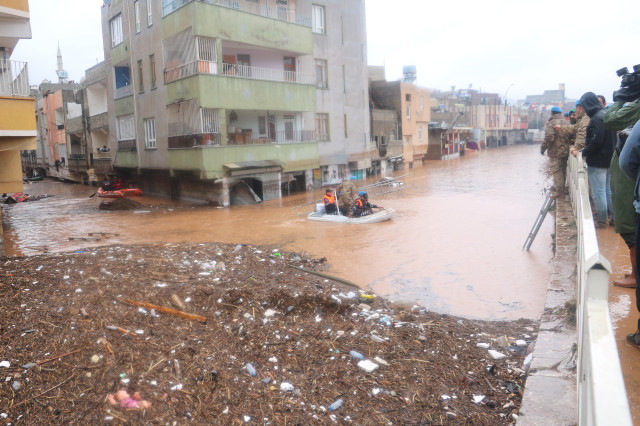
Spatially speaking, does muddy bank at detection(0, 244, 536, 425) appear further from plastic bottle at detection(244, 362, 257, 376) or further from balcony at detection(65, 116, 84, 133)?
balcony at detection(65, 116, 84, 133)

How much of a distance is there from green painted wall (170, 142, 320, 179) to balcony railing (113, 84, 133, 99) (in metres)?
6.18

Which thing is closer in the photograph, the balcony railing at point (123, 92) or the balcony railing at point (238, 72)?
the balcony railing at point (238, 72)

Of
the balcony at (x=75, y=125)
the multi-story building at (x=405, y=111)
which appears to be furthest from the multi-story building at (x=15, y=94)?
the multi-story building at (x=405, y=111)

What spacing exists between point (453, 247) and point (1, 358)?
995cm

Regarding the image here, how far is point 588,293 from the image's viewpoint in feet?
6.83

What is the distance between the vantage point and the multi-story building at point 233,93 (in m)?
20.8

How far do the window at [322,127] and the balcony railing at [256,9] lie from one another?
5.15 metres

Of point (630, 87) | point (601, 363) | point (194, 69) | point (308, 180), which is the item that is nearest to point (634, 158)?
point (630, 87)

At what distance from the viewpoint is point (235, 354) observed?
5086 millimetres

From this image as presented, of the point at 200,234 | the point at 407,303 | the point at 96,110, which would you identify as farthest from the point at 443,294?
the point at 96,110

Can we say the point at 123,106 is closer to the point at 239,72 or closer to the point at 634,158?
the point at 239,72

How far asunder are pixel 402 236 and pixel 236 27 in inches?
507

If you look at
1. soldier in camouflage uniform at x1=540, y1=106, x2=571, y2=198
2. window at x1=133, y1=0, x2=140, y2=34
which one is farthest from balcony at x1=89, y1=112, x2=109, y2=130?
soldier in camouflage uniform at x1=540, y1=106, x2=571, y2=198

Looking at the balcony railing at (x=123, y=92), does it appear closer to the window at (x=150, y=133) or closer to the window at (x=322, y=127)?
the window at (x=150, y=133)
